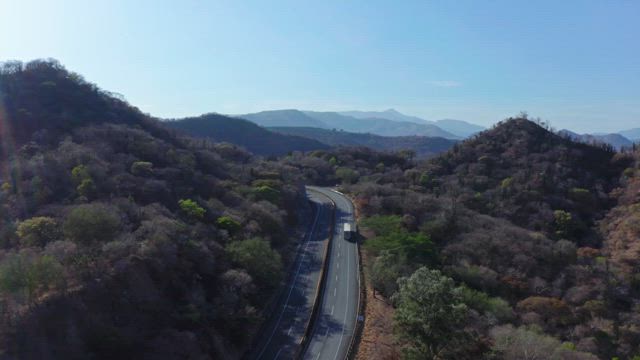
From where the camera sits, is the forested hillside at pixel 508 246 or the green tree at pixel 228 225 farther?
the green tree at pixel 228 225

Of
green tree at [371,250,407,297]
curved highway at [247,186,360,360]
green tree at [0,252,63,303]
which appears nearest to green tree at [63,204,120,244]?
green tree at [0,252,63,303]

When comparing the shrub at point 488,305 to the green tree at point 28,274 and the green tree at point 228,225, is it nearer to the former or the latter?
the green tree at point 228,225

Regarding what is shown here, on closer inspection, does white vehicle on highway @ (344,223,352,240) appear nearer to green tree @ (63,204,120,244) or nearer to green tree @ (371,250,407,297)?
green tree @ (371,250,407,297)

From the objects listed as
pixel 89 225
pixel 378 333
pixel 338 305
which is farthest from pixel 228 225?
pixel 378 333

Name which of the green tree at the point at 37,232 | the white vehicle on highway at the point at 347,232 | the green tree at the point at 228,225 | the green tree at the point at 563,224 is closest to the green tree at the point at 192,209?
the green tree at the point at 228,225

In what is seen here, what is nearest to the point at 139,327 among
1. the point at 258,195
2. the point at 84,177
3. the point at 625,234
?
the point at 84,177

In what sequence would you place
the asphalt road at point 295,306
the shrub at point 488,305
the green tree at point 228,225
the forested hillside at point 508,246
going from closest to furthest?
the forested hillside at point 508,246, the asphalt road at point 295,306, the shrub at point 488,305, the green tree at point 228,225

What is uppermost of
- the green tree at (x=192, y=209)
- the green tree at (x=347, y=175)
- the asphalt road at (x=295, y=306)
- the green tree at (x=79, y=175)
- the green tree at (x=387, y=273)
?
the green tree at (x=79, y=175)
